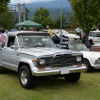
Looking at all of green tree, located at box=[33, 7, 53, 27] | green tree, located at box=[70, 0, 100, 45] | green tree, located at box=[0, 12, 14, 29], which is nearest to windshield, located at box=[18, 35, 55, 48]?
green tree, located at box=[70, 0, 100, 45]

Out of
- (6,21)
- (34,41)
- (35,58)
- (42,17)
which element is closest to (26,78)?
(35,58)

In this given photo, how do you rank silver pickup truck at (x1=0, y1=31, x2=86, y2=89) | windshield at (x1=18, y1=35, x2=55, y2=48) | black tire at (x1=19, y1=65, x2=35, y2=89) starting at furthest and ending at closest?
1. windshield at (x1=18, y1=35, x2=55, y2=48)
2. black tire at (x1=19, y1=65, x2=35, y2=89)
3. silver pickup truck at (x1=0, y1=31, x2=86, y2=89)

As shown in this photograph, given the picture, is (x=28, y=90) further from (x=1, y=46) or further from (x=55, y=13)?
(x=55, y=13)

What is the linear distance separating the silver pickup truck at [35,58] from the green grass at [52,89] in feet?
1.09

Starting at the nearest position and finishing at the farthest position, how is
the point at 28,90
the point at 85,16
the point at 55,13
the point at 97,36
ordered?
1. the point at 28,90
2. the point at 85,16
3. the point at 97,36
4. the point at 55,13

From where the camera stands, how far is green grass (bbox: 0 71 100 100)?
27.2 feet

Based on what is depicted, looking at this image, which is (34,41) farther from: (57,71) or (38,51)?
(57,71)

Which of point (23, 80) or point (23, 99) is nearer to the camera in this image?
point (23, 99)

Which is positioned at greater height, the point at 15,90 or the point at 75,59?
the point at 75,59

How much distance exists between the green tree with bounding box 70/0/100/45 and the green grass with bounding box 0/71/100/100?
680cm

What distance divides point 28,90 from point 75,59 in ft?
5.45

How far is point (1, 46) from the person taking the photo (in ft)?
36.6

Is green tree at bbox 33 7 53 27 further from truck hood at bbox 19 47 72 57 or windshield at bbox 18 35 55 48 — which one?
truck hood at bbox 19 47 72 57

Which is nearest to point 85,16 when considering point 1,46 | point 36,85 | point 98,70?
point 98,70
